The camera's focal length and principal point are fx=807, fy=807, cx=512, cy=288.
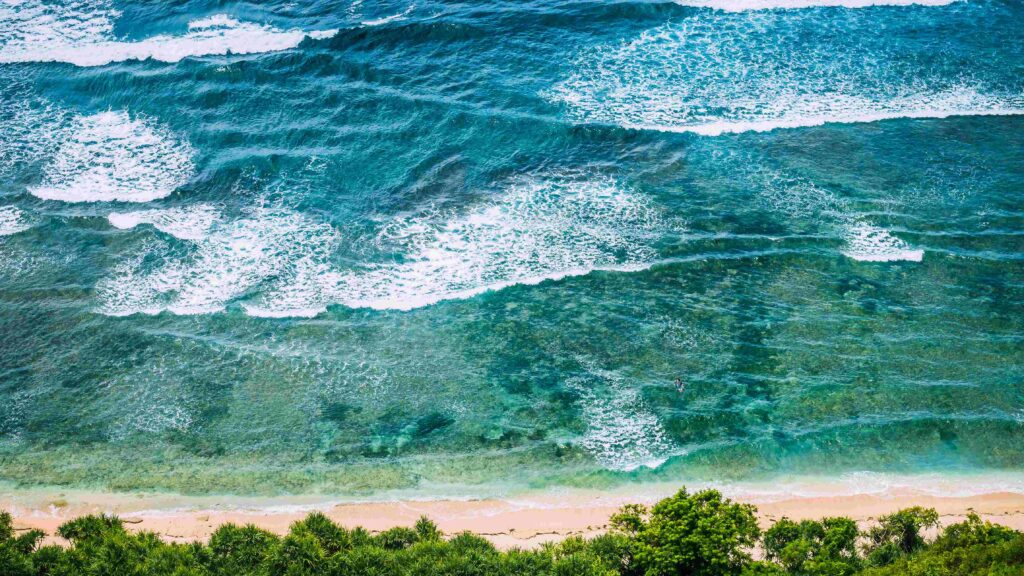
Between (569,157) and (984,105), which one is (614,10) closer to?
(569,157)

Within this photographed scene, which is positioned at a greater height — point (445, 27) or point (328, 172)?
point (445, 27)

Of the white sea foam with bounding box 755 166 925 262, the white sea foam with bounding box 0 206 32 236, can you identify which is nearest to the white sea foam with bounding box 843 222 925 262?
the white sea foam with bounding box 755 166 925 262

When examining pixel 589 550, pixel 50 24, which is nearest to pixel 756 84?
pixel 589 550

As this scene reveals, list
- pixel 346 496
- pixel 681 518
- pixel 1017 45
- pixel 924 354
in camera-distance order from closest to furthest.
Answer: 1. pixel 681 518
2. pixel 346 496
3. pixel 924 354
4. pixel 1017 45

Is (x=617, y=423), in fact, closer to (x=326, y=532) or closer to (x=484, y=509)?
(x=484, y=509)

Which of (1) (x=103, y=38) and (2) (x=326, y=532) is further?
(1) (x=103, y=38)

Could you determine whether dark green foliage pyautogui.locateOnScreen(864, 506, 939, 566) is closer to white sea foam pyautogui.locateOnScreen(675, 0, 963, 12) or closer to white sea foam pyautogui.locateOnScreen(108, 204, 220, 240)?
white sea foam pyautogui.locateOnScreen(108, 204, 220, 240)

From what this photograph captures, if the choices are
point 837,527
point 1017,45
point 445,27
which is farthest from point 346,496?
point 1017,45
